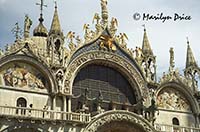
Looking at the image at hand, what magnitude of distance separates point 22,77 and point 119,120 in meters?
Result: 6.16

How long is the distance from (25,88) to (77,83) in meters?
3.52

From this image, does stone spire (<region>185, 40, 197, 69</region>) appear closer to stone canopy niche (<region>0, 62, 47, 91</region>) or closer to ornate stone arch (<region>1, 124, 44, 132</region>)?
stone canopy niche (<region>0, 62, 47, 91</region>)

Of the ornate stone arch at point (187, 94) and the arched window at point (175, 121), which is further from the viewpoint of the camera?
the ornate stone arch at point (187, 94)

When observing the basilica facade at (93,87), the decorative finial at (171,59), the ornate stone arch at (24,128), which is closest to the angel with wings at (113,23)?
the basilica facade at (93,87)

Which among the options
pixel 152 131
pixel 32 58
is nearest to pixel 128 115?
pixel 152 131

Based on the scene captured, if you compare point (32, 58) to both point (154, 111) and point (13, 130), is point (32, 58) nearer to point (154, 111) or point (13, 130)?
point (13, 130)

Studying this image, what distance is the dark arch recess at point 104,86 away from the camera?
24672 mm

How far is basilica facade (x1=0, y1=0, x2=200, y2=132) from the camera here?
2202 centimetres

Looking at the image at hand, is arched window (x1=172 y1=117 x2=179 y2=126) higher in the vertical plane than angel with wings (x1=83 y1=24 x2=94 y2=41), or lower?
lower

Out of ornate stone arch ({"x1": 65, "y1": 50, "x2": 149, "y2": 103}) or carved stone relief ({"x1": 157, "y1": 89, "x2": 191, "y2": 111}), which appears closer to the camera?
ornate stone arch ({"x1": 65, "y1": 50, "x2": 149, "y2": 103})

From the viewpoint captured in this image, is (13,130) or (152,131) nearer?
(13,130)

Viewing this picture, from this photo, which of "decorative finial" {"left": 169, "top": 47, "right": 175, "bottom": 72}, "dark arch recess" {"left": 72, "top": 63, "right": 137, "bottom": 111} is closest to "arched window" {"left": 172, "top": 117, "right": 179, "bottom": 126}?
"dark arch recess" {"left": 72, "top": 63, "right": 137, "bottom": 111}

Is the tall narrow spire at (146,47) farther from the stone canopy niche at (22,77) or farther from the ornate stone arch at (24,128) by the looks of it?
the ornate stone arch at (24,128)

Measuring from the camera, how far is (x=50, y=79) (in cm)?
2345
